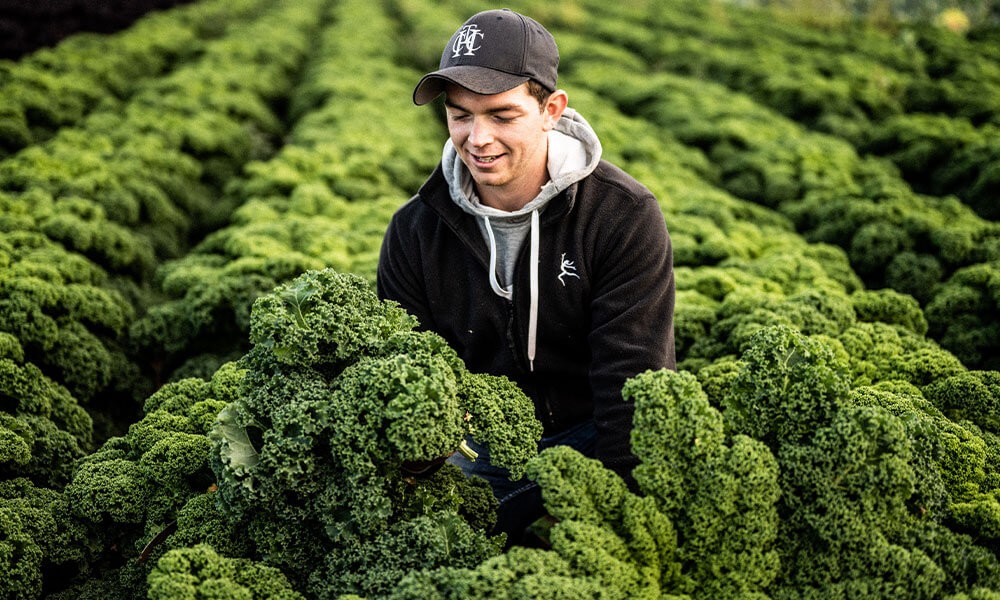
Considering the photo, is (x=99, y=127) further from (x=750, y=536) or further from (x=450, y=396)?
(x=750, y=536)

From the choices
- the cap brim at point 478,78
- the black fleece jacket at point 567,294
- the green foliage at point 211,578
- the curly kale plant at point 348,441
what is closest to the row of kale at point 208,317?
the green foliage at point 211,578

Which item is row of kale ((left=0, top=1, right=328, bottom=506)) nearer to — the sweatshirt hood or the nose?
the sweatshirt hood

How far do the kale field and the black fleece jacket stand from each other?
0.49 m

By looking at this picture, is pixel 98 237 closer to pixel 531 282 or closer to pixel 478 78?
pixel 531 282

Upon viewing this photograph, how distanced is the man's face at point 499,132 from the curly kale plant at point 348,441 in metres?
0.90

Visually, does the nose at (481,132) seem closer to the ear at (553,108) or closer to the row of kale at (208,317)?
the ear at (553,108)

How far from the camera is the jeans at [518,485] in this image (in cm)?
438

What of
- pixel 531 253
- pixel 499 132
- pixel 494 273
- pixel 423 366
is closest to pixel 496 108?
pixel 499 132

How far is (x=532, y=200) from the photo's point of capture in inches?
162

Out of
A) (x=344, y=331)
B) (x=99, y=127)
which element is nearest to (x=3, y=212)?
(x=99, y=127)

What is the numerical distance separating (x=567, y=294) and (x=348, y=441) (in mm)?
1505

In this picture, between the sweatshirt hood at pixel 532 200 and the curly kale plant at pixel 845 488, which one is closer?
the curly kale plant at pixel 845 488

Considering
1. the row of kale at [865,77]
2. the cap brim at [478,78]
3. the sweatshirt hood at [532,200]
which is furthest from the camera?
the row of kale at [865,77]

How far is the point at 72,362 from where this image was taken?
18.9ft
